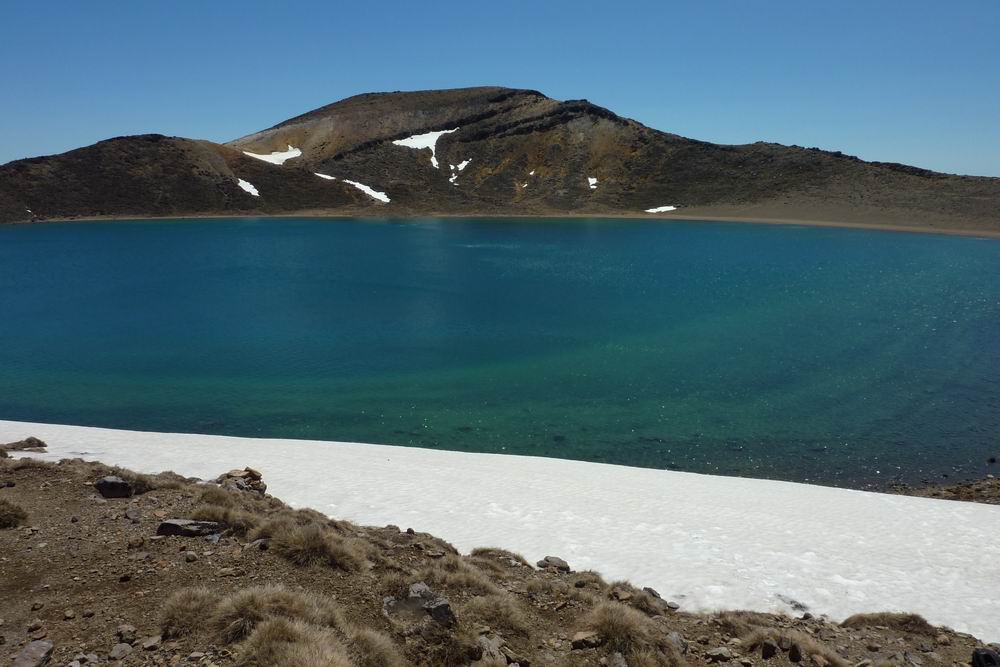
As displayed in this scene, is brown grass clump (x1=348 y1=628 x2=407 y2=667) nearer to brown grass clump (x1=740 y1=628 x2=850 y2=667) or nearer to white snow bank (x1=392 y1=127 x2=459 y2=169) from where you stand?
brown grass clump (x1=740 y1=628 x2=850 y2=667)

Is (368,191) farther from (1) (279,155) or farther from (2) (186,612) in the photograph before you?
(2) (186,612)

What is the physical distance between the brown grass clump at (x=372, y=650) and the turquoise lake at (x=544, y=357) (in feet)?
39.8

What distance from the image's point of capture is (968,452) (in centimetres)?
1797

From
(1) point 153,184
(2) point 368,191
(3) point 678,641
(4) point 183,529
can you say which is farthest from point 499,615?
(1) point 153,184

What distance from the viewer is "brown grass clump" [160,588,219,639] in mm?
5954

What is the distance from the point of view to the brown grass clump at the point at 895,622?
28.4 feet

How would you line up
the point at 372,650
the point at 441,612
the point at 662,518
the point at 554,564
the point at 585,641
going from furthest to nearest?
1. the point at 662,518
2. the point at 554,564
3. the point at 585,641
4. the point at 441,612
5. the point at 372,650

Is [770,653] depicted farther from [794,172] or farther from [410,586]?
[794,172]

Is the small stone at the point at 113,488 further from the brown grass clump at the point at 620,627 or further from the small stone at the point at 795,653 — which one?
the small stone at the point at 795,653

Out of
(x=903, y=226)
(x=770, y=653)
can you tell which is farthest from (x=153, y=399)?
(x=903, y=226)

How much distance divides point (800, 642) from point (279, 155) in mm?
144924

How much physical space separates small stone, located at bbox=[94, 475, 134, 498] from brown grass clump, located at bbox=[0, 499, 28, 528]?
1.47 m

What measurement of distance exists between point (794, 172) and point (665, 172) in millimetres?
23013

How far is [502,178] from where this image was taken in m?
121
